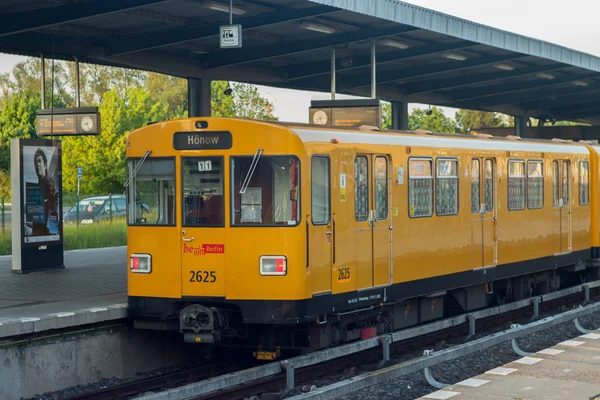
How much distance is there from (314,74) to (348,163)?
1189cm

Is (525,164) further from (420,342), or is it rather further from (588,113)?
(588,113)

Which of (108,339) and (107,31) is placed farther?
(107,31)

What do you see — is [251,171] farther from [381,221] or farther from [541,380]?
[541,380]

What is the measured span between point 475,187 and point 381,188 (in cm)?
286

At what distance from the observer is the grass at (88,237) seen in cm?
2356

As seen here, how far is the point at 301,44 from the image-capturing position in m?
20.5

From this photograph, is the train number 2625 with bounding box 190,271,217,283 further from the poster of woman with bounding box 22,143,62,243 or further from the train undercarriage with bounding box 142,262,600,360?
the poster of woman with bounding box 22,143,62,243

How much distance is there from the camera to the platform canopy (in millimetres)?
16656

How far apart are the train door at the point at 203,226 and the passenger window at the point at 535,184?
288 inches

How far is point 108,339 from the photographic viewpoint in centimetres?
1198

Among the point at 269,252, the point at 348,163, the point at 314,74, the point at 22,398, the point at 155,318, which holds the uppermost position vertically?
the point at 314,74

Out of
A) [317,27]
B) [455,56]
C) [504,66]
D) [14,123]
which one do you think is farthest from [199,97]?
[14,123]

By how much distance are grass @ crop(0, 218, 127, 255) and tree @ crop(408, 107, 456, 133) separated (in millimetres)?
49615

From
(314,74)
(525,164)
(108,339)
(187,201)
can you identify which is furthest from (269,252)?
(314,74)
